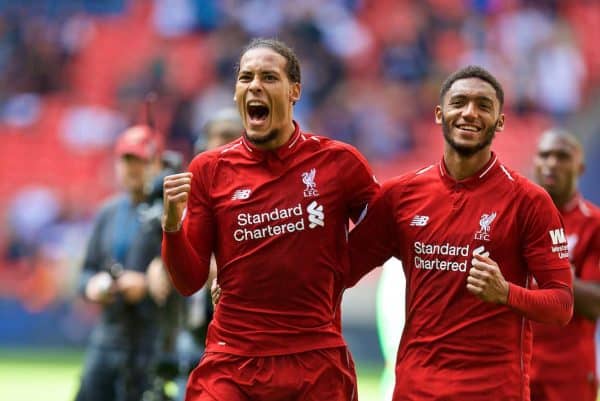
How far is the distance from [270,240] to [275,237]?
0.09 feet

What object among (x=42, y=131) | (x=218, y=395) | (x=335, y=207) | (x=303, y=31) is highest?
(x=303, y=31)

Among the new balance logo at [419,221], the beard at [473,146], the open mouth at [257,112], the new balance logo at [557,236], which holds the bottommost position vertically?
the new balance logo at [557,236]

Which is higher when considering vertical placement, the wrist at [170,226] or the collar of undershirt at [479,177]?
the collar of undershirt at [479,177]

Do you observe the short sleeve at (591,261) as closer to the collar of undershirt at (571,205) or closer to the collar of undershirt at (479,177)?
the collar of undershirt at (571,205)

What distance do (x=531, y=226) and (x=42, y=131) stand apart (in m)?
14.1

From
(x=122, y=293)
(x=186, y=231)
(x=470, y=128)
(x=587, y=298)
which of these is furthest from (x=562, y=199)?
(x=122, y=293)

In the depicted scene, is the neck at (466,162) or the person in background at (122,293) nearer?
the neck at (466,162)

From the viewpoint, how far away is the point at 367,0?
17.9 meters

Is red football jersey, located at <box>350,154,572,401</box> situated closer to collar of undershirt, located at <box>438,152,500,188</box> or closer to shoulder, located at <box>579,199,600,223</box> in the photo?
collar of undershirt, located at <box>438,152,500,188</box>

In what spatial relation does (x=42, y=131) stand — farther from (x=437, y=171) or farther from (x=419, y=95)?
(x=437, y=171)

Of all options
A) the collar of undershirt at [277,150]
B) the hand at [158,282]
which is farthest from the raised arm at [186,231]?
the hand at [158,282]

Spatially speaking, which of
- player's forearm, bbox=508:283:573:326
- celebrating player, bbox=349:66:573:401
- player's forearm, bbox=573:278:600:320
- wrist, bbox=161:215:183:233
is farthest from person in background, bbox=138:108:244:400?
player's forearm, bbox=508:283:573:326

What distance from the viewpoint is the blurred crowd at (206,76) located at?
1738cm

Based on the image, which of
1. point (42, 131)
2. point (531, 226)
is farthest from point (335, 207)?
point (42, 131)
